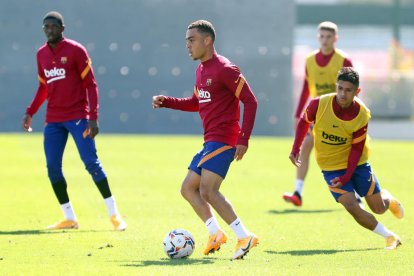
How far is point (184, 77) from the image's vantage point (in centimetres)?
3041

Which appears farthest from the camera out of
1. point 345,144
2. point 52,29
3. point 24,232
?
point 52,29

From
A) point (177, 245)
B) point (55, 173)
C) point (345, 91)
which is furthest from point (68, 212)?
point (345, 91)

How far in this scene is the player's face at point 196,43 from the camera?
9.59m

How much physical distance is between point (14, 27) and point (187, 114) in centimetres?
545

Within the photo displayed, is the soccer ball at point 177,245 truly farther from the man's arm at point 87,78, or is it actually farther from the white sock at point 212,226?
the man's arm at point 87,78

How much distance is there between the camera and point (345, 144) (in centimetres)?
1045

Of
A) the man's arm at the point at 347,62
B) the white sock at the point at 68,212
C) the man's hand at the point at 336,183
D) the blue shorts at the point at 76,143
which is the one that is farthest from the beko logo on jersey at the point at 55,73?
the man's arm at the point at 347,62

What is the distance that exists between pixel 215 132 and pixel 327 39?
15.8 ft

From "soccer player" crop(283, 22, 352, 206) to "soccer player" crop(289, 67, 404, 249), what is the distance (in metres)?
3.45

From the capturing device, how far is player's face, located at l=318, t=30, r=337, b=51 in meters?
14.0

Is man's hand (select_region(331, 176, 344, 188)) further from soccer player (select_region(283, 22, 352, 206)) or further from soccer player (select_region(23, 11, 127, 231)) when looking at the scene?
soccer player (select_region(283, 22, 352, 206))

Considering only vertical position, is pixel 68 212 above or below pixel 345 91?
below

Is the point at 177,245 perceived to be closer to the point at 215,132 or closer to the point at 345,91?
the point at 215,132

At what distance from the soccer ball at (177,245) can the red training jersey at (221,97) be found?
90 cm
